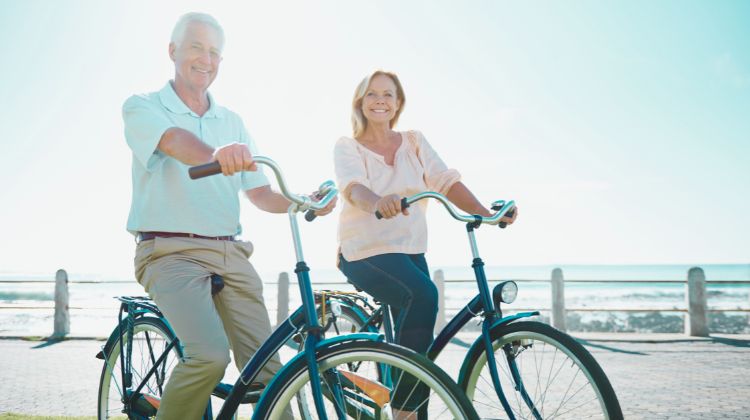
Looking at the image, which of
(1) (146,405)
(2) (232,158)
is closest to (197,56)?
(2) (232,158)

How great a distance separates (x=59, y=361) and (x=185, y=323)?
7.43 m

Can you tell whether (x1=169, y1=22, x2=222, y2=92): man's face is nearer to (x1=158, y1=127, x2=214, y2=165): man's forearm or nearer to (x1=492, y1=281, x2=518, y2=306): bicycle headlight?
(x1=158, y1=127, x2=214, y2=165): man's forearm

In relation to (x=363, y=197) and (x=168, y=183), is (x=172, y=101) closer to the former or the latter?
(x=168, y=183)

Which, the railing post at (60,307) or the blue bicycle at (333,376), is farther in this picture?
the railing post at (60,307)

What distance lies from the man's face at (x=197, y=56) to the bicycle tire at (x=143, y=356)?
120cm

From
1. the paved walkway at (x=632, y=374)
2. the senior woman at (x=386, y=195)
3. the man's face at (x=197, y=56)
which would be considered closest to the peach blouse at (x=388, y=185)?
the senior woman at (x=386, y=195)

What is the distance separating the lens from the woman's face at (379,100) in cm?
329

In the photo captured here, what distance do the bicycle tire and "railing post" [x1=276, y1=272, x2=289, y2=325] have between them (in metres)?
8.51

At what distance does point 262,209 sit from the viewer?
9.59ft

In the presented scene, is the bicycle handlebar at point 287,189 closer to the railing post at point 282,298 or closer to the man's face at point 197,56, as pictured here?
the man's face at point 197,56

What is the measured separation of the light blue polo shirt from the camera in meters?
2.45

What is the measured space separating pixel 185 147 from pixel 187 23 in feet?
2.29

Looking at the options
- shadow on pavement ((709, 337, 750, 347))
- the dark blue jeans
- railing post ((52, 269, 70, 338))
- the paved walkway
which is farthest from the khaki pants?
railing post ((52, 269, 70, 338))

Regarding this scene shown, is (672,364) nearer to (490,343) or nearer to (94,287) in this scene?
(490,343)
